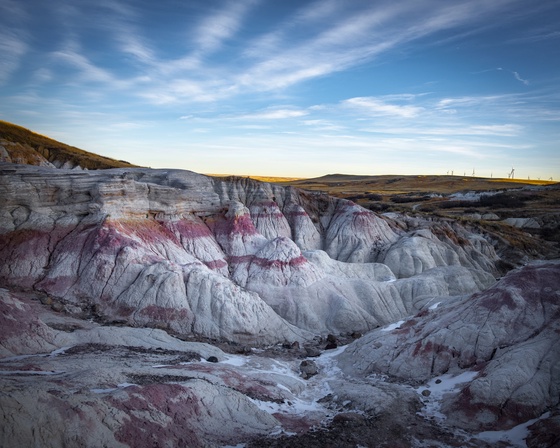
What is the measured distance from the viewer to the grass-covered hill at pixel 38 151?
52875 mm

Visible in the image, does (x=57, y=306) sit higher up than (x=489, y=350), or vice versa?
(x=489, y=350)

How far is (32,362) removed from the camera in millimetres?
18297

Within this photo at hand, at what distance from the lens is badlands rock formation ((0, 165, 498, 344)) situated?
31047mm

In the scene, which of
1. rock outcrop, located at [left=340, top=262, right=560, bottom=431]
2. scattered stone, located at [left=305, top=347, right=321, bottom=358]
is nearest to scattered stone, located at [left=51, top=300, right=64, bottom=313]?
scattered stone, located at [left=305, top=347, right=321, bottom=358]

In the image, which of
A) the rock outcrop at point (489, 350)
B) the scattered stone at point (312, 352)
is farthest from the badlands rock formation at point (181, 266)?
the rock outcrop at point (489, 350)

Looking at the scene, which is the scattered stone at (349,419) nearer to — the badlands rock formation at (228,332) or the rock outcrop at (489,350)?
the badlands rock formation at (228,332)

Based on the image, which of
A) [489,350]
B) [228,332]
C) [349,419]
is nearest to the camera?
[349,419]

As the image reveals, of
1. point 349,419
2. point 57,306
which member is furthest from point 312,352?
point 57,306

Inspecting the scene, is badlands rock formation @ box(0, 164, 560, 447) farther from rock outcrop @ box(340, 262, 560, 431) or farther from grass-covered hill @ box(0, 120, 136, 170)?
grass-covered hill @ box(0, 120, 136, 170)

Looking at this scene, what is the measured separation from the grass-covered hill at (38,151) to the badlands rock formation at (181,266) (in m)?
17.9

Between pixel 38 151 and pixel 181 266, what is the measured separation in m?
47.1

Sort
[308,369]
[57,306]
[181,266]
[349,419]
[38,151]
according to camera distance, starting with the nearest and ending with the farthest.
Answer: [349,419]
[308,369]
[57,306]
[181,266]
[38,151]

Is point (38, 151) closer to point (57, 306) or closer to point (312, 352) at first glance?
point (57, 306)

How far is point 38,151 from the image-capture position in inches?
2655
